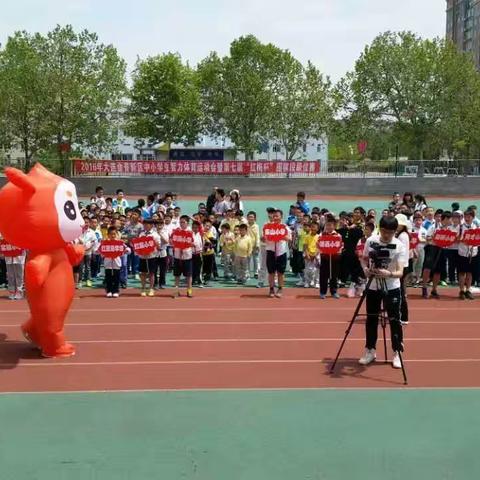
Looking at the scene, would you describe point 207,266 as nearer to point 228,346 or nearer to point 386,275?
point 228,346

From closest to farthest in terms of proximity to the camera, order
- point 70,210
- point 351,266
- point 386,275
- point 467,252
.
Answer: point 386,275 → point 70,210 → point 467,252 → point 351,266

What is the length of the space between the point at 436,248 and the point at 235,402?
7450 millimetres

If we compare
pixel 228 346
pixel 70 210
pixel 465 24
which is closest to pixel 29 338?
pixel 70 210

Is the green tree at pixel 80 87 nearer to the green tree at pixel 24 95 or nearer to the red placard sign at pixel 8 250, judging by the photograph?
the green tree at pixel 24 95

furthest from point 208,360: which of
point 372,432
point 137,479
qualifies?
point 137,479

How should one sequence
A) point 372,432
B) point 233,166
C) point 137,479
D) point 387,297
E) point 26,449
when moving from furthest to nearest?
point 233,166 → point 387,297 → point 372,432 → point 26,449 → point 137,479

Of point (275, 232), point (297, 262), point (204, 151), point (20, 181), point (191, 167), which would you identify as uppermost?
point (204, 151)

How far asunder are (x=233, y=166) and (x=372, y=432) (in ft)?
115

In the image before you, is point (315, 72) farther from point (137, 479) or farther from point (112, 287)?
Result: point (137, 479)

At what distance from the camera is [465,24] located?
391 feet

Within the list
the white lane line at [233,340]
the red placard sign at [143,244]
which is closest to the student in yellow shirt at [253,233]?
the red placard sign at [143,244]

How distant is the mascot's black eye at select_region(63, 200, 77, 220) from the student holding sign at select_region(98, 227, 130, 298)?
3890 mm

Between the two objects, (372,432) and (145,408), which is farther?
(145,408)

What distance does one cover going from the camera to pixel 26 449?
219 inches
